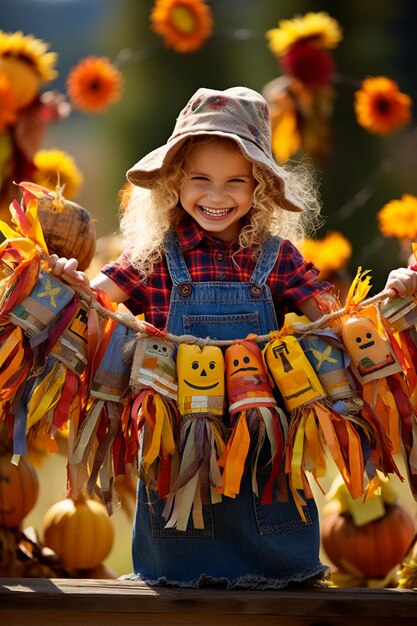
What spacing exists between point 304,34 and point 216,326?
1.84 meters

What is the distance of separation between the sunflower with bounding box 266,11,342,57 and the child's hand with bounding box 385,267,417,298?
1.80m

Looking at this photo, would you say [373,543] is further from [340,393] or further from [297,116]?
[297,116]

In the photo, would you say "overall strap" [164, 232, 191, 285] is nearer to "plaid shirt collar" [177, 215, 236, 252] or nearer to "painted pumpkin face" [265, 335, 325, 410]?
"plaid shirt collar" [177, 215, 236, 252]

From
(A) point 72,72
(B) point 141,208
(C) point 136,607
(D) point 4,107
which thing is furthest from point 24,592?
(A) point 72,72

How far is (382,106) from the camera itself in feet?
11.9

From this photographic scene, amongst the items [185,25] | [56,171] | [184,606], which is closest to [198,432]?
[184,606]

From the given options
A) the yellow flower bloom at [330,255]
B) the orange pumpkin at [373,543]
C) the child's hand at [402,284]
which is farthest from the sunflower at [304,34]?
the child's hand at [402,284]

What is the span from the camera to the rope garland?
200 centimetres

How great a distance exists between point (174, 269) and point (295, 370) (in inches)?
14.6

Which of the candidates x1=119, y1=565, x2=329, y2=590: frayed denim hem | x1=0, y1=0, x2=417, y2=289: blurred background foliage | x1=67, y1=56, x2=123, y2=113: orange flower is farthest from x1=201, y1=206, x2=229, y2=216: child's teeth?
x1=0, y1=0, x2=417, y2=289: blurred background foliage

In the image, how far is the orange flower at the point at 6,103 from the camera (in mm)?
3141

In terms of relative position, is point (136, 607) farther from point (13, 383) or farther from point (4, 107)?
point (4, 107)

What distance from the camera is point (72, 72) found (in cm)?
348

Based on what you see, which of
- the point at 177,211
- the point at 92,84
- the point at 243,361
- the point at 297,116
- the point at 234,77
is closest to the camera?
the point at 243,361
